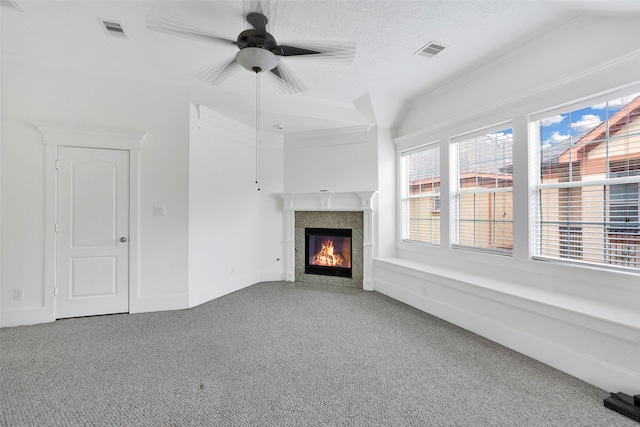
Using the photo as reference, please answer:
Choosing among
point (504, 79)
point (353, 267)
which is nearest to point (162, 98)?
point (353, 267)

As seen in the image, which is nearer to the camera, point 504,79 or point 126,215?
point 504,79

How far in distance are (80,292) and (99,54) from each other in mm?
2718

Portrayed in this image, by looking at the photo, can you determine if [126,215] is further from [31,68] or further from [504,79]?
[504,79]

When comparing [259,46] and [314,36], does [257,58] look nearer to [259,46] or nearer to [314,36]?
[259,46]

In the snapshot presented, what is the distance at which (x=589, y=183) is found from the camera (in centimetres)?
254

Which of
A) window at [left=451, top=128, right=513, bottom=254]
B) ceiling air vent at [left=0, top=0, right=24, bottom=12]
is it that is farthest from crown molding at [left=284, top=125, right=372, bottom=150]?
ceiling air vent at [left=0, top=0, right=24, bottom=12]

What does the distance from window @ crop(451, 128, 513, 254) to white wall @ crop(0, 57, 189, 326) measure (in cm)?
359

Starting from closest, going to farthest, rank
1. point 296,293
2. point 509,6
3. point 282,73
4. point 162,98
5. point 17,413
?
1. point 17,413
2. point 509,6
3. point 282,73
4. point 162,98
5. point 296,293

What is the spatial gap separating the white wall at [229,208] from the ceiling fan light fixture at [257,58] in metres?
1.87

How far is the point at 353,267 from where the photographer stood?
4.91m

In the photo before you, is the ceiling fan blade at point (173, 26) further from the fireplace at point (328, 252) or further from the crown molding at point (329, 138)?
the fireplace at point (328, 252)

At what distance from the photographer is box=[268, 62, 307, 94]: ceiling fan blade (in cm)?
256

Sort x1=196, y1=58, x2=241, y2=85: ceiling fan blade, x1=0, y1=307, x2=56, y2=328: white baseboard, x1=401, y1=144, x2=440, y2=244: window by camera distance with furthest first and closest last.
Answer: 1. x1=401, y1=144, x2=440, y2=244: window
2. x1=0, y1=307, x2=56, y2=328: white baseboard
3. x1=196, y1=58, x2=241, y2=85: ceiling fan blade

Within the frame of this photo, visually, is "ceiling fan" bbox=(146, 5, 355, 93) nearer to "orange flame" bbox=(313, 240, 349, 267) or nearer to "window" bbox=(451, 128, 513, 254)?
"window" bbox=(451, 128, 513, 254)
